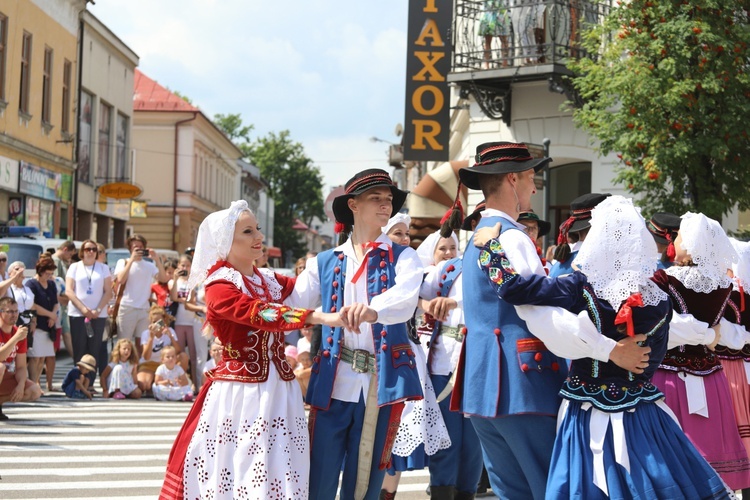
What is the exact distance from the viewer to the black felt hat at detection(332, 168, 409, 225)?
5.75 metres

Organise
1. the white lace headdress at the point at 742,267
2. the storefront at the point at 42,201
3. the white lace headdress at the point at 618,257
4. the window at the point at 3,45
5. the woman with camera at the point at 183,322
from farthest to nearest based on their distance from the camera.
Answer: the storefront at the point at 42,201 → the window at the point at 3,45 → the woman with camera at the point at 183,322 → the white lace headdress at the point at 742,267 → the white lace headdress at the point at 618,257

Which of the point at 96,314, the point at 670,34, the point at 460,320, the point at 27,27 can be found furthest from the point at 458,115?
the point at 460,320

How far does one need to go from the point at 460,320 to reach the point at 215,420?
2248 mm

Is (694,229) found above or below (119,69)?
below

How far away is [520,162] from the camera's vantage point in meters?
5.07

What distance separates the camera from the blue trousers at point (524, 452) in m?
4.79

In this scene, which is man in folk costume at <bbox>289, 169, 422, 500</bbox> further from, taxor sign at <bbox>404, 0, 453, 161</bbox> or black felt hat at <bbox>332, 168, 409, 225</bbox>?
taxor sign at <bbox>404, 0, 453, 161</bbox>

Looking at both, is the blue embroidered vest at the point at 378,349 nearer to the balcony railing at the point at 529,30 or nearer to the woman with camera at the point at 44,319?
the woman with camera at the point at 44,319

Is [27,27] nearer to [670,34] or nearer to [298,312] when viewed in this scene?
[670,34]

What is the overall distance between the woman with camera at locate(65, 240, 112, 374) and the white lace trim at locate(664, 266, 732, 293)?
32.4 ft

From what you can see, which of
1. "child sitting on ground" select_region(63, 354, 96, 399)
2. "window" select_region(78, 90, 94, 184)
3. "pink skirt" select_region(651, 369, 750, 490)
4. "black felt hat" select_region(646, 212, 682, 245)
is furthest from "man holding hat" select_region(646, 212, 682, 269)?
"window" select_region(78, 90, 94, 184)

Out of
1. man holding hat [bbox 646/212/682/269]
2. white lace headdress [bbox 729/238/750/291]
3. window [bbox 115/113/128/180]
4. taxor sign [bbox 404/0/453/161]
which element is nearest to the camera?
man holding hat [bbox 646/212/682/269]

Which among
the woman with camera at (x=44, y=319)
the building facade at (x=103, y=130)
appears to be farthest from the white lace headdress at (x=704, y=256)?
the building facade at (x=103, y=130)

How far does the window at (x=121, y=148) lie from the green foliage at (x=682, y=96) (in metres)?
29.5
